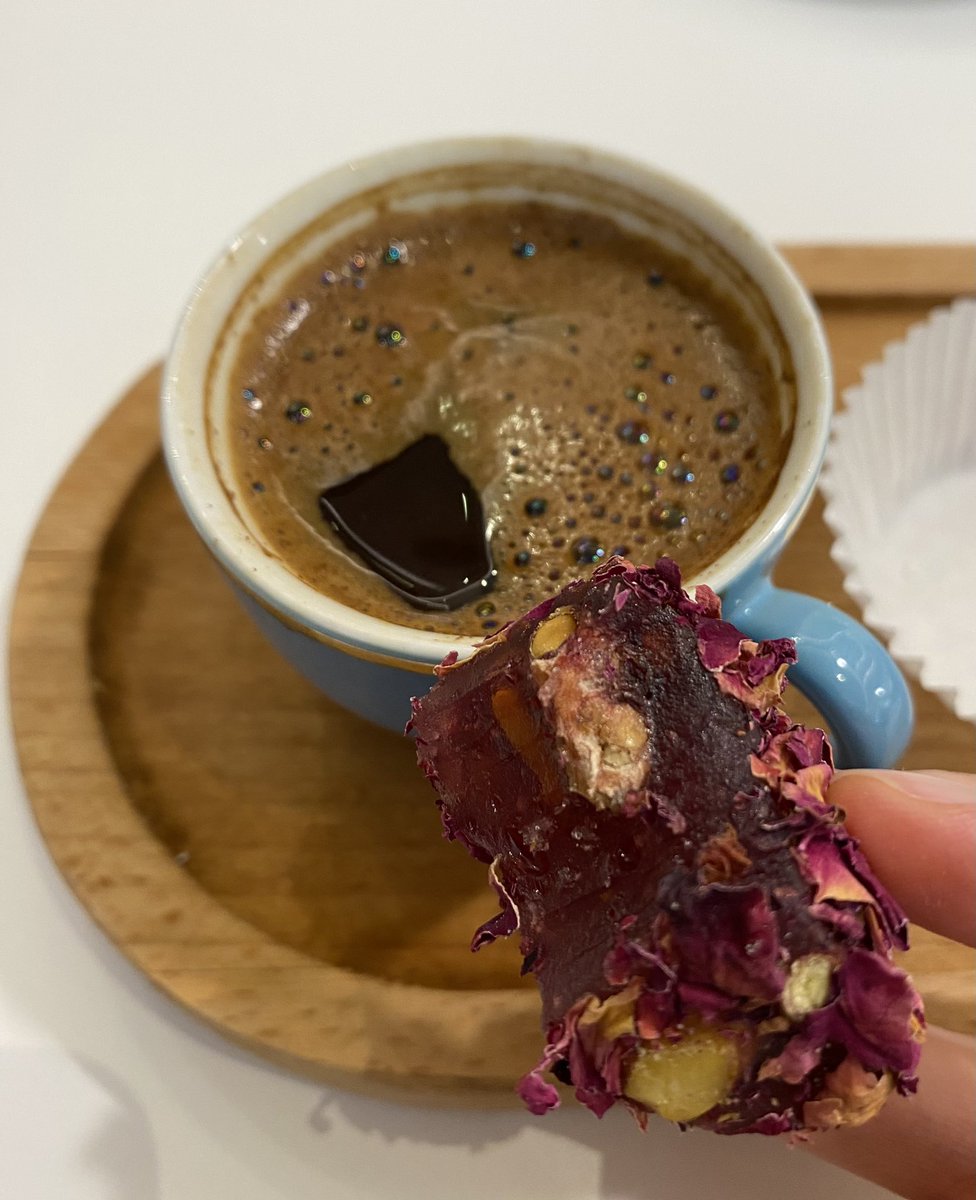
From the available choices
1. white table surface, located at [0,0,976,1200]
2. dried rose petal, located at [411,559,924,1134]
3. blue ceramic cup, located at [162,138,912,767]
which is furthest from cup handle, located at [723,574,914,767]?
white table surface, located at [0,0,976,1200]

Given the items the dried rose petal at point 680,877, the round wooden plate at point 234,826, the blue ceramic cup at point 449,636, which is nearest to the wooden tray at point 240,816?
the round wooden plate at point 234,826

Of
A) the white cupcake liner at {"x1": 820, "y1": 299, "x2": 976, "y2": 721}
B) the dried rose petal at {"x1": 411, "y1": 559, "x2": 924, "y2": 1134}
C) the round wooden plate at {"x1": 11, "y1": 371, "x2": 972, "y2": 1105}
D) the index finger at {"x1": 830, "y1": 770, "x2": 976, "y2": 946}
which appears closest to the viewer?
the dried rose petal at {"x1": 411, "y1": 559, "x2": 924, "y2": 1134}

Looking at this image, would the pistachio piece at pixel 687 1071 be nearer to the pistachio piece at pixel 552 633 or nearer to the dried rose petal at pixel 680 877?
the dried rose petal at pixel 680 877

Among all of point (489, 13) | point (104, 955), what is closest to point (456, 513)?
point (104, 955)

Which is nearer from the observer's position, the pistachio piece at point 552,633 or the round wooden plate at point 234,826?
the pistachio piece at point 552,633

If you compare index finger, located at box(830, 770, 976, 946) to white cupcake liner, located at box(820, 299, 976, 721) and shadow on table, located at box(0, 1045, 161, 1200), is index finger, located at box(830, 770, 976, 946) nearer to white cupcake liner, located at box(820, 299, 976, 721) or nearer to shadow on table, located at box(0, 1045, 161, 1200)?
white cupcake liner, located at box(820, 299, 976, 721)

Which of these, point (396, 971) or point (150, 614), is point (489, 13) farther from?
point (396, 971)
